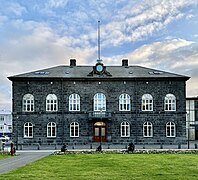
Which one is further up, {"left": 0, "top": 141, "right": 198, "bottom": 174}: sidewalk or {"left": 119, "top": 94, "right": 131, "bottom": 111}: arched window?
{"left": 119, "top": 94, "right": 131, "bottom": 111}: arched window

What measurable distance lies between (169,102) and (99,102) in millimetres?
9173

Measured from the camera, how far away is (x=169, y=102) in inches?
2112

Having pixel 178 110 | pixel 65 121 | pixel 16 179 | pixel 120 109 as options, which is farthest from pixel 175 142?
pixel 16 179

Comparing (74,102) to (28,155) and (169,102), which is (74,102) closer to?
(169,102)

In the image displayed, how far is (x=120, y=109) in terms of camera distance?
5353 centimetres

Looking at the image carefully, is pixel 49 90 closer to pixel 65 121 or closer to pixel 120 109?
pixel 65 121

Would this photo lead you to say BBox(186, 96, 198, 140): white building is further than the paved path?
Yes

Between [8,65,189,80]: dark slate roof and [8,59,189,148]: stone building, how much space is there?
0.18 meters

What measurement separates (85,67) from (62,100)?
6801 mm

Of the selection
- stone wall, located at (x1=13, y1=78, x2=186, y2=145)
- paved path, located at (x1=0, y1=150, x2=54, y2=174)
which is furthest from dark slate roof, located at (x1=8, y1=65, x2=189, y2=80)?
paved path, located at (x1=0, y1=150, x2=54, y2=174)

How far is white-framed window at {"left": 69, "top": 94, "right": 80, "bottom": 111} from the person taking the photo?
2101 inches

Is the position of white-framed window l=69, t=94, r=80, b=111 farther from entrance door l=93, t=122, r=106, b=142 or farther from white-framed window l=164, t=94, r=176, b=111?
white-framed window l=164, t=94, r=176, b=111

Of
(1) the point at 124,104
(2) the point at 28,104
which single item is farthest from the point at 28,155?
(1) the point at 124,104

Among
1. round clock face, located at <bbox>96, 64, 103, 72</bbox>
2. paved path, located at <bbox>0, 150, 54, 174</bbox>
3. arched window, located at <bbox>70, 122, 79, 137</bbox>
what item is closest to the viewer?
paved path, located at <bbox>0, 150, 54, 174</bbox>
